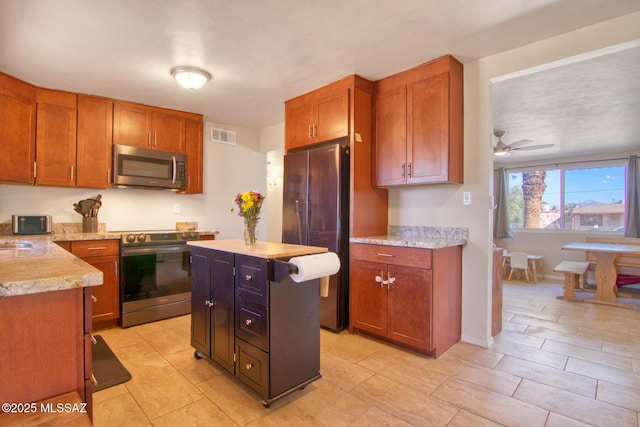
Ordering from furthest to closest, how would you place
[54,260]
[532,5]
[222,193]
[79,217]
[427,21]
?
[222,193], [79,217], [427,21], [532,5], [54,260]

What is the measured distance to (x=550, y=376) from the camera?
7.34 feet

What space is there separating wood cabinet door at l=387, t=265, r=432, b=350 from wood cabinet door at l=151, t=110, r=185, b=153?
301 cm

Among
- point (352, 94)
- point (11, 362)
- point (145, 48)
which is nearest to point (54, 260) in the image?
point (11, 362)

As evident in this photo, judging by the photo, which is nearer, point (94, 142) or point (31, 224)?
point (31, 224)

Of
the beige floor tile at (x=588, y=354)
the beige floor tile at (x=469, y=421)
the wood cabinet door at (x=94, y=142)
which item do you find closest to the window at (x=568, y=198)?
the beige floor tile at (x=588, y=354)

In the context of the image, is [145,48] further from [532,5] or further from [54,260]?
[532,5]

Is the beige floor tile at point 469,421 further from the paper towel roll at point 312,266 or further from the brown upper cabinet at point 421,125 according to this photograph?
the brown upper cabinet at point 421,125

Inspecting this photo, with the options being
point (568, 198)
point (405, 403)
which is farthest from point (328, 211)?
point (568, 198)

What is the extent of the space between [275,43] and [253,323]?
2.05 m

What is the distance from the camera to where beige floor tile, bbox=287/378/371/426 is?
1.77 m

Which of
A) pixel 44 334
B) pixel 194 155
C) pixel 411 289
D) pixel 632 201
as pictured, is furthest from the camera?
pixel 632 201

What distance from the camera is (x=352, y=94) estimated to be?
9.98ft

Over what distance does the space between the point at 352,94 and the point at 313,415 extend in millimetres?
2607

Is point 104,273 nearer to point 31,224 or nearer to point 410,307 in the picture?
Result: point 31,224
